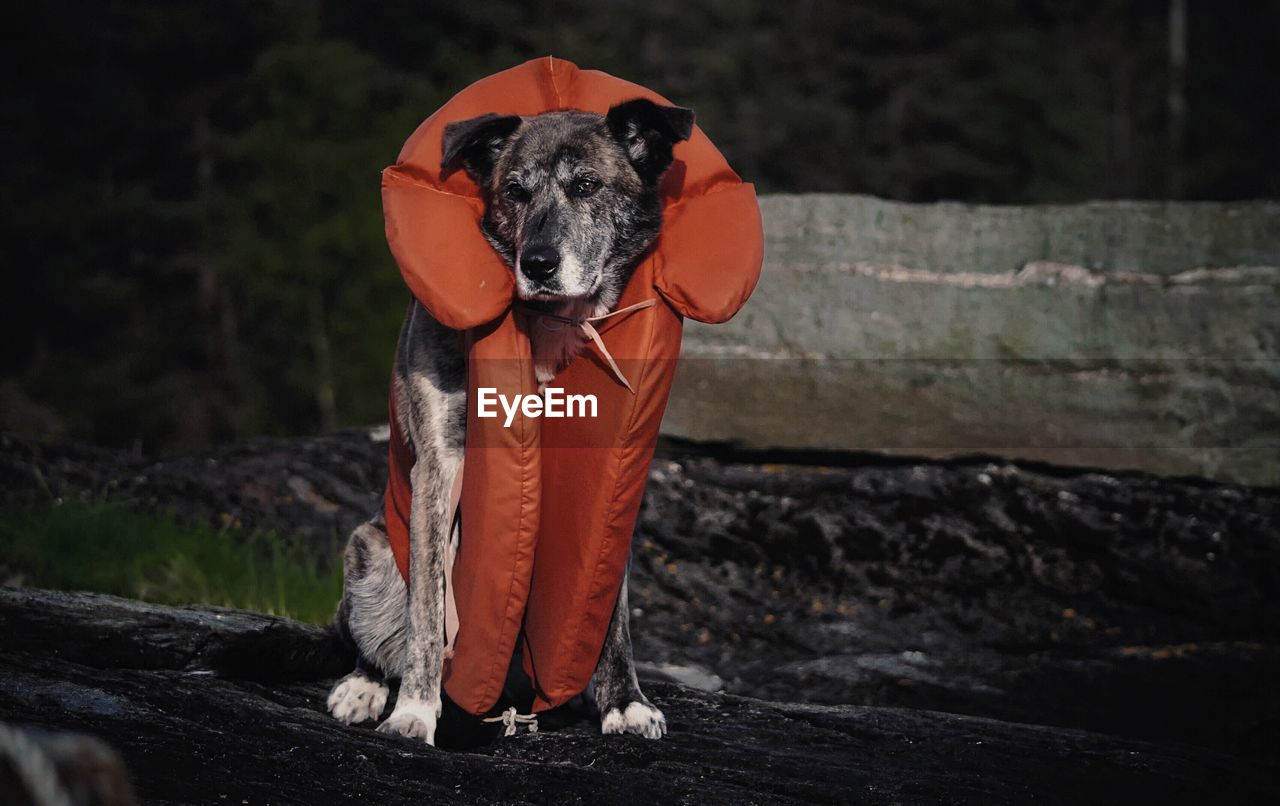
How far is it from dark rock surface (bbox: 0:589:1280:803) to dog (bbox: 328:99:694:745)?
0.21 m

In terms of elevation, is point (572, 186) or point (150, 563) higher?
point (572, 186)

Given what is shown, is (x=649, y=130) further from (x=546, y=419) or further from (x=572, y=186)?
(x=546, y=419)

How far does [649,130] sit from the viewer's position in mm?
3904

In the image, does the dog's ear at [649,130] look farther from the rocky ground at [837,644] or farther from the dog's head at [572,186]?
the rocky ground at [837,644]

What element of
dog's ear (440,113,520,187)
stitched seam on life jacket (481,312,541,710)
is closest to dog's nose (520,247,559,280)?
stitched seam on life jacket (481,312,541,710)

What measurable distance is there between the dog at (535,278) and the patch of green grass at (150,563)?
1.63m

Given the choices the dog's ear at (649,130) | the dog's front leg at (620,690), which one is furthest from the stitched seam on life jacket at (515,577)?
the dog's ear at (649,130)

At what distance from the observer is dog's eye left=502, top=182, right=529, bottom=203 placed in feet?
12.7

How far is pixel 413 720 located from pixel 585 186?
165 centimetres

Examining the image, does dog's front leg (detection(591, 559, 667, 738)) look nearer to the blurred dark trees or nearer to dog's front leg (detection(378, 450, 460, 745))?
dog's front leg (detection(378, 450, 460, 745))

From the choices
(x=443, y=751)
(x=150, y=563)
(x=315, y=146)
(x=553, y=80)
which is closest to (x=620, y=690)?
(x=443, y=751)

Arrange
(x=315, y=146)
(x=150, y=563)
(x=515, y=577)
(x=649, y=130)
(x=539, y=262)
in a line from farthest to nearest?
(x=315, y=146) → (x=150, y=563) → (x=649, y=130) → (x=515, y=577) → (x=539, y=262)

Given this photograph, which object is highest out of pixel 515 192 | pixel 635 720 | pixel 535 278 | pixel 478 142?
pixel 478 142

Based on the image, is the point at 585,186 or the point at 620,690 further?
the point at 620,690
